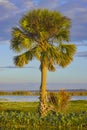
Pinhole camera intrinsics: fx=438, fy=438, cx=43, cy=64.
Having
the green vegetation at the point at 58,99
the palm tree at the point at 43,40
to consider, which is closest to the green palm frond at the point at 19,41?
the palm tree at the point at 43,40

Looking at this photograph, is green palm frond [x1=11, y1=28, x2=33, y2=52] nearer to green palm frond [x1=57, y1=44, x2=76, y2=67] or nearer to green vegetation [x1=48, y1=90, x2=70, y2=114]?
green palm frond [x1=57, y1=44, x2=76, y2=67]

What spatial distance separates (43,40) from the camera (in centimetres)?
3825

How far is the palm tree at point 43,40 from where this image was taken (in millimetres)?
37625

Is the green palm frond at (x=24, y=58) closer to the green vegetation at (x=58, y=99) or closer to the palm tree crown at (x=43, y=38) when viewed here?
the palm tree crown at (x=43, y=38)

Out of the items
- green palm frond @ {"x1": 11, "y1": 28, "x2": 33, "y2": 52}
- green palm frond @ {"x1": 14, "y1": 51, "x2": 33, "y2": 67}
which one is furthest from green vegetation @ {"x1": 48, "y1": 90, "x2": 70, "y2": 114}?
green palm frond @ {"x1": 11, "y1": 28, "x2": 33, "y2": 52}

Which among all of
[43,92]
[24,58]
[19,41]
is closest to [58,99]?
[43,92]

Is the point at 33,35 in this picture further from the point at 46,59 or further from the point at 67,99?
the point at 67,99

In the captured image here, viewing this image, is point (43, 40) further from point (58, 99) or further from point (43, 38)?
point (58, 99)

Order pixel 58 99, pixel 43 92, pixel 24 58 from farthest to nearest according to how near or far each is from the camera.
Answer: pixel 58 99 → pixel 24 58 → pixel 43 92

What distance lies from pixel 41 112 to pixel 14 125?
3.45 metres

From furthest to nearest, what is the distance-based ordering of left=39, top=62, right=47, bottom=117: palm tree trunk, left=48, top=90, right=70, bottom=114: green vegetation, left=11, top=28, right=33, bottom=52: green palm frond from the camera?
left=48, top=90, right=70, bottom=114: green vegetation < left=11, top=28, right=33, bottom=52: green palm frond < left=39, top=62, right=47, bottom=117: palm tree trunk

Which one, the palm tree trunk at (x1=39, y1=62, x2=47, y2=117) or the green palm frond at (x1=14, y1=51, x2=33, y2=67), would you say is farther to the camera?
the green palm frond at (x1=14, y1=51, x2=33, y2=67)

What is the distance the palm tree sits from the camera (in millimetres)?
37625

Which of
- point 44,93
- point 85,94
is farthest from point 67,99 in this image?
point 85,94
